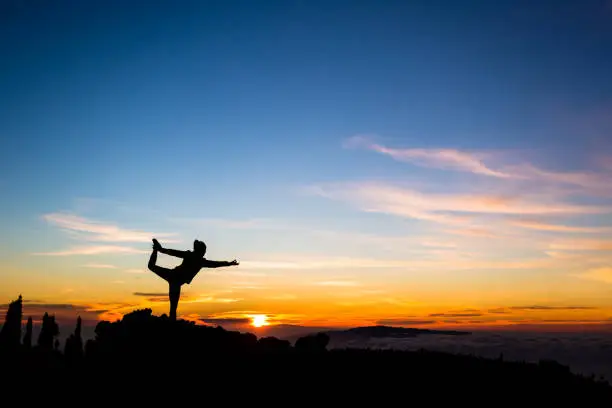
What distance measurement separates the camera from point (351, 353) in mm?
24672

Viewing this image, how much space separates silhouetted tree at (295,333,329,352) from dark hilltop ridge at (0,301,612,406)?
6cm

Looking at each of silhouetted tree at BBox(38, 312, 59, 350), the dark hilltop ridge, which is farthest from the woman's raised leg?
silhouetted tree at BBox(38, 312, 59, 350)

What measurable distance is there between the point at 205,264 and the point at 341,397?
11.2m

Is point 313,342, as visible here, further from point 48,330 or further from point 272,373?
point 48,330

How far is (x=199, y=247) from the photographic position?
85.6 ft

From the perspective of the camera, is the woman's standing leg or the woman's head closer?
the woman's standing leg

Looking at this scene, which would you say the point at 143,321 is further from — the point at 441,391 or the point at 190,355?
the point at 441,391

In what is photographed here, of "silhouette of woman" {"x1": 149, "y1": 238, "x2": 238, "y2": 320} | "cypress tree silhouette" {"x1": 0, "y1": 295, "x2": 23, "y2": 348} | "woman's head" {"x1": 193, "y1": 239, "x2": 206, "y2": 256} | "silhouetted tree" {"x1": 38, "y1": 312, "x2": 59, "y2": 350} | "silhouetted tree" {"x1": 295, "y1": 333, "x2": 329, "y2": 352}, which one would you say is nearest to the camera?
"silhouette of woman" {"x1": 149, "y1": 238, "x2": 238, "y2": 320}

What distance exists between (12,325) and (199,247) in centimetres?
5746

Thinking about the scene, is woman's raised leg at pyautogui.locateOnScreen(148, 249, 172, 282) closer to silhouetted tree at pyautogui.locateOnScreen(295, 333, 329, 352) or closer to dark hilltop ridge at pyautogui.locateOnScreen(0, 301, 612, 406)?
dark hilltop ridge at pyautogui.locateOnScreen(0, 301, 612, 406)

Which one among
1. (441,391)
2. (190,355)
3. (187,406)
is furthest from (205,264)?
(441,391)

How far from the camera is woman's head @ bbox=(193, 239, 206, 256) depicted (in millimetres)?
25969

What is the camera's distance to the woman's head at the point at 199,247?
1022 inches

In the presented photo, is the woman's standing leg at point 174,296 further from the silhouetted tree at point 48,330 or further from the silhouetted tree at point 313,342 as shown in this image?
the silhouetted tree at point 48,330
